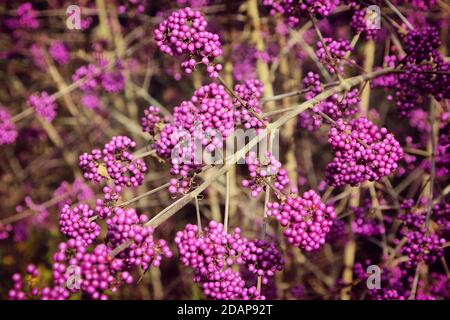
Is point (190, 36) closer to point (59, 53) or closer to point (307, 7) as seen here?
point (307, 7)

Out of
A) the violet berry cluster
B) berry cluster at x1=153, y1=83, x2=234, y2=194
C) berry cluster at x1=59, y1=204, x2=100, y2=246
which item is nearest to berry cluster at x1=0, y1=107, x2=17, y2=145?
berry cluster at x1=59, y1=204, x2=100, y2=246

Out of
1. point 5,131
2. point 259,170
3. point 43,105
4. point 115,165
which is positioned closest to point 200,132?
point 259,170

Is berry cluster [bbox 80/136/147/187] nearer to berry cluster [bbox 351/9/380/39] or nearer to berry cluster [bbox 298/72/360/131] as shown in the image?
berry cluster [bbox 298/72/360/131]

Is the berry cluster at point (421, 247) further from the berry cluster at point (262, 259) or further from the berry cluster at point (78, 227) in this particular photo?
the berry cluster at point (78, 227)

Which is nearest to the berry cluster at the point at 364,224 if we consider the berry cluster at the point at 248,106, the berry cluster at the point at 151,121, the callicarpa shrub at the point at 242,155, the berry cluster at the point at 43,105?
the callicarpa shrub at the point at 242,155
